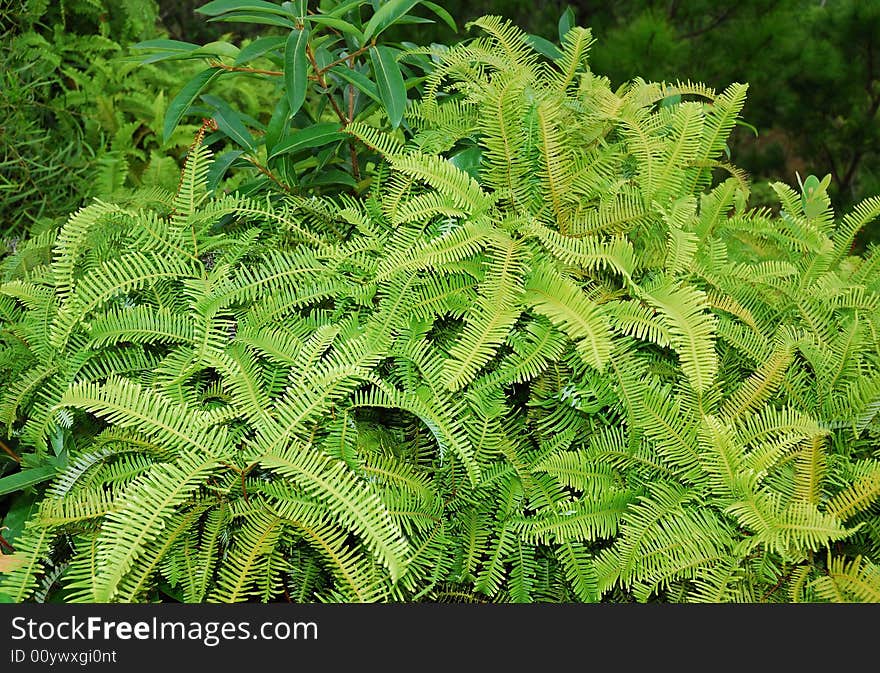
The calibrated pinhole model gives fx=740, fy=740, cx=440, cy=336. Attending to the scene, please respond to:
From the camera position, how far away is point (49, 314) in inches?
59.6

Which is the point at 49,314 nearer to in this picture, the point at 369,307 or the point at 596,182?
the point at 369,307

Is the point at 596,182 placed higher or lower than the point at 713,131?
lower

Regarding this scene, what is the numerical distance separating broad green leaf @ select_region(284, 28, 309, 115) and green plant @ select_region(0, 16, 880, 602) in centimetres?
15

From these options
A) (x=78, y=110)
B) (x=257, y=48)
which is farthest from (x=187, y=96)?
(x=78, y=110)

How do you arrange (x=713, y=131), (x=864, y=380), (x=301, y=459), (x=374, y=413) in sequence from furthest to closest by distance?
(x=713, y=131) → (x=374, y=413) → (x=864, y=380) → (x=301, y=459)

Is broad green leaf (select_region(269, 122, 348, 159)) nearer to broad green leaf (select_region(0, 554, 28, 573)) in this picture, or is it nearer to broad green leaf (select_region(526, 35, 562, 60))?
broad green leaf (select_region(526, 35, 562, 60))

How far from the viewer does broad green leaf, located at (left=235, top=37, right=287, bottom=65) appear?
1.63m

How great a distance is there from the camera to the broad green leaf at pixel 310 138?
1.67m

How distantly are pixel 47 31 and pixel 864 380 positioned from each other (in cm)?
365

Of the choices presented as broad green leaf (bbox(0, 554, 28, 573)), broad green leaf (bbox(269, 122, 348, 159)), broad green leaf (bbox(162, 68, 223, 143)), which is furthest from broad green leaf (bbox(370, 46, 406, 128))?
broad green leaf (bbox(0, 554, 28, 573))

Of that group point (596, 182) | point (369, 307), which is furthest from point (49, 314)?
point (596, 182)

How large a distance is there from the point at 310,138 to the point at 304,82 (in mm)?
129

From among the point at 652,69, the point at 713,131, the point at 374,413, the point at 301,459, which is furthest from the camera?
the point at 652,69

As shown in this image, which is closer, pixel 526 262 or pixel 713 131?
pixel 526 262
